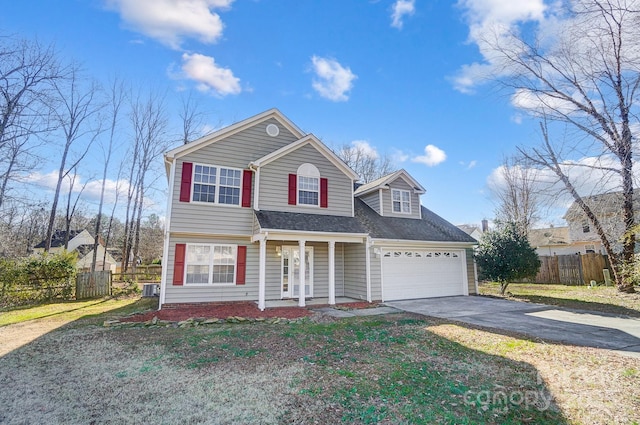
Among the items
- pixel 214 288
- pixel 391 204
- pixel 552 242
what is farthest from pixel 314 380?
pixel 552 242

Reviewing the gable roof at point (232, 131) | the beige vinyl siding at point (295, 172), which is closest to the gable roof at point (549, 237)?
Answer: the beige vinyl siding at point (295, 172)

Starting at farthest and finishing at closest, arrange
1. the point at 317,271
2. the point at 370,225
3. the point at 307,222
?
the point at 370,225 → the point at 317,271 → the point at 307,222

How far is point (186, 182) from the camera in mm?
11305

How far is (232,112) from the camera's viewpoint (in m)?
23.1

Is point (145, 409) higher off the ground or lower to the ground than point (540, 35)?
lower

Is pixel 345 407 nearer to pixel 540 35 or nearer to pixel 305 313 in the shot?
pixel 305 313

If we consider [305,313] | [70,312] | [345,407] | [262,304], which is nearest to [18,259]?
[70,312]

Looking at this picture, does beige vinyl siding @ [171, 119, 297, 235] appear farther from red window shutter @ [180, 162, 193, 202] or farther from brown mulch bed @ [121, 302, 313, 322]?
brown mulch bed @ [121, 302, 313, 322]

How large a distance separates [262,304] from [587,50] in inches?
589

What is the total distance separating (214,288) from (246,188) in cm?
401

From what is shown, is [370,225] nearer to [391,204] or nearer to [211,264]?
[391,204]

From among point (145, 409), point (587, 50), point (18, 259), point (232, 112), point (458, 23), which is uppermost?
point (232, 112)

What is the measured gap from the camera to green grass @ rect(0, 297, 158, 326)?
10.1 meters

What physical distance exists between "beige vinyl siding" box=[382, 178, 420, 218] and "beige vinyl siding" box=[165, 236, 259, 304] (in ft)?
22.7
